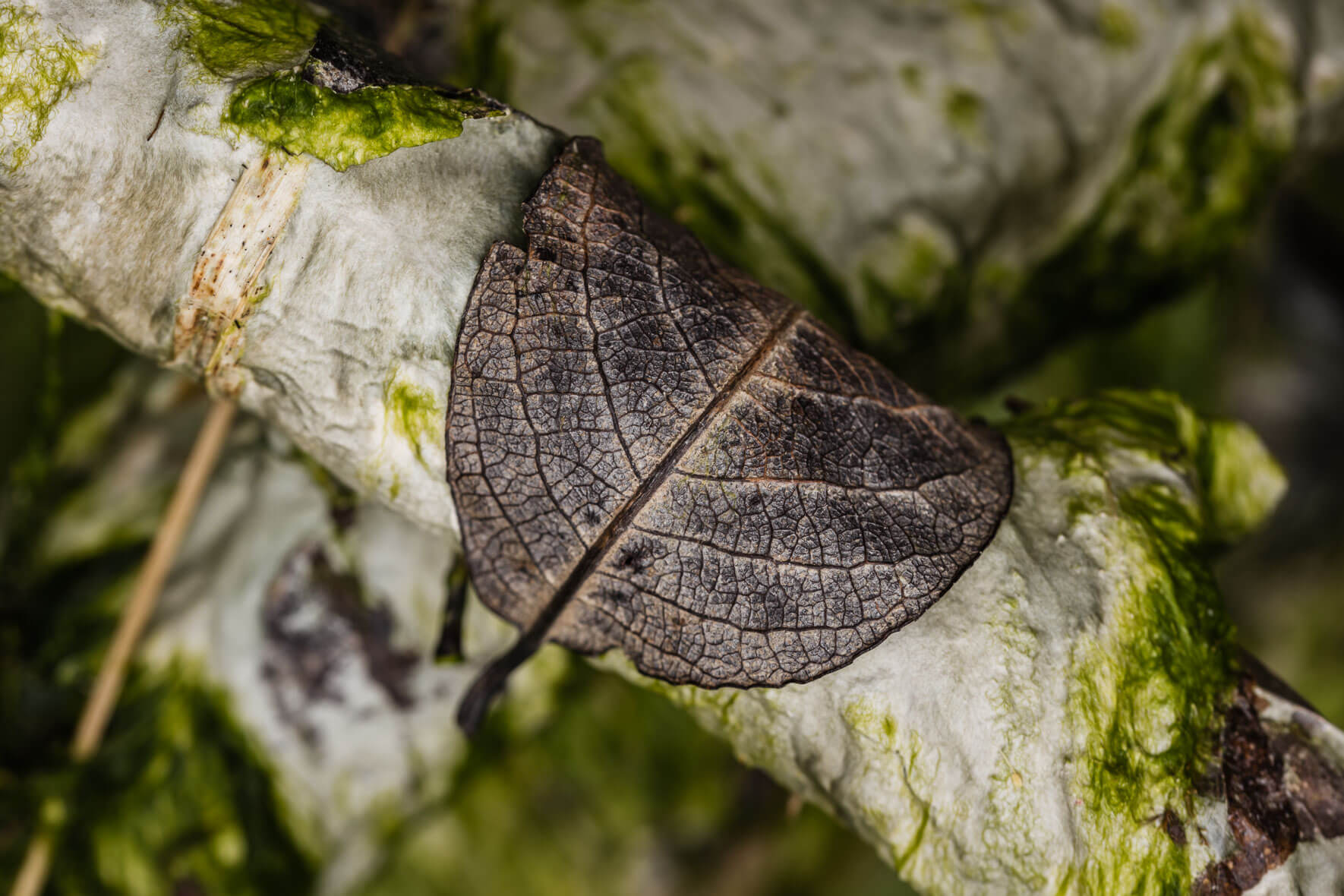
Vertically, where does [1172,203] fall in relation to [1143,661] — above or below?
above

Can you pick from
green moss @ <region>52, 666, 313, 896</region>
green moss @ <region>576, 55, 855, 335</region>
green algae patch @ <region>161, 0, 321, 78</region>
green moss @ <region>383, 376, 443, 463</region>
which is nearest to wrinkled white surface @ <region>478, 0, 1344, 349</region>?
green moss @ <region>576, 55, 855, 335</region>

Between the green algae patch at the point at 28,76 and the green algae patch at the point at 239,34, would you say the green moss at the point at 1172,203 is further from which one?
the green algae patch at the point at 28,76

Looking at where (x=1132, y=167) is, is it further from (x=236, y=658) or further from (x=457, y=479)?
(x=236, y=658)

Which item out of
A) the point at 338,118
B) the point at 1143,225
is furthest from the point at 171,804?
the point at 1143,225

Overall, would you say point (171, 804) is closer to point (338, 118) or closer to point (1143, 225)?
point (338, 118)

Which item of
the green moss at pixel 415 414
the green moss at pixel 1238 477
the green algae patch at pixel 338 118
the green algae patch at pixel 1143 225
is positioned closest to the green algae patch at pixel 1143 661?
the green moss at pixel 1238 477

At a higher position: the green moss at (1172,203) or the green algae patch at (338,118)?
the green moss at (1172,203)

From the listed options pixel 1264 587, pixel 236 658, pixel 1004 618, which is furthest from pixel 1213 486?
pixel 1264 587
